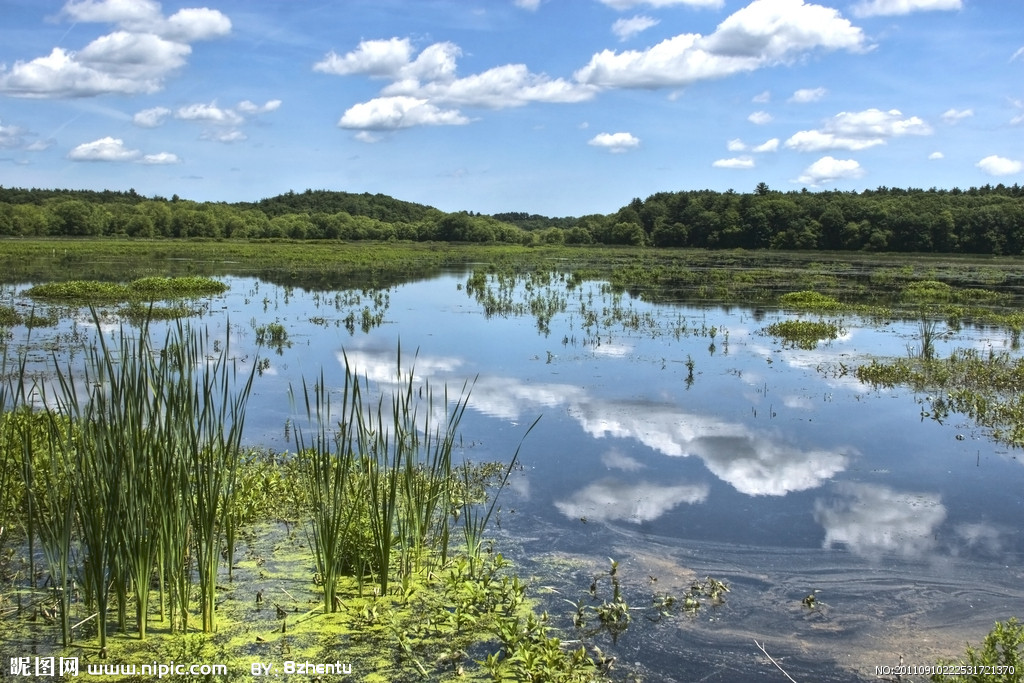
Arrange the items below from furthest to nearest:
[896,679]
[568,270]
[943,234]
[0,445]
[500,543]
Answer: [943,234], [568,270], [500,543], [0,445], [896,679]

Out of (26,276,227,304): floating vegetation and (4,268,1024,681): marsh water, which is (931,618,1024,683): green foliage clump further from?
(26,276,227,304): floating vegetation

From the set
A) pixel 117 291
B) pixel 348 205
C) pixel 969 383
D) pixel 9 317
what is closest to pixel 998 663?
pixel 969 383

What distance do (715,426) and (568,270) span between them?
3453cm

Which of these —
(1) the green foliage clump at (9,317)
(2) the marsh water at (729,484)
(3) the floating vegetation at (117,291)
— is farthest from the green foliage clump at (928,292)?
(1) the green foliage clump at (9,317)

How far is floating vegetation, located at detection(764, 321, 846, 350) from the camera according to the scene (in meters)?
19.8

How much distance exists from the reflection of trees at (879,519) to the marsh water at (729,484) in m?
0.03

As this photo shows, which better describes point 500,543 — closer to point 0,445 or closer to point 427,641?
point 427,641

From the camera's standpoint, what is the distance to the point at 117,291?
24891 millimetres

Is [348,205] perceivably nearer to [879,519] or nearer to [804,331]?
[804,331]

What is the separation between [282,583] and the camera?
6094 millimetres

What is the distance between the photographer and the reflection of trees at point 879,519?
7539 mm

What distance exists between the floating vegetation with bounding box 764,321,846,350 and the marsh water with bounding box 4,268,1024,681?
472 mm

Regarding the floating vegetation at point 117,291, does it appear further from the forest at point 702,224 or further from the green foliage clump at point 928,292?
the forest at point 702,224

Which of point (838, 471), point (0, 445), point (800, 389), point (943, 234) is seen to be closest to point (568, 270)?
point (800, 389)
